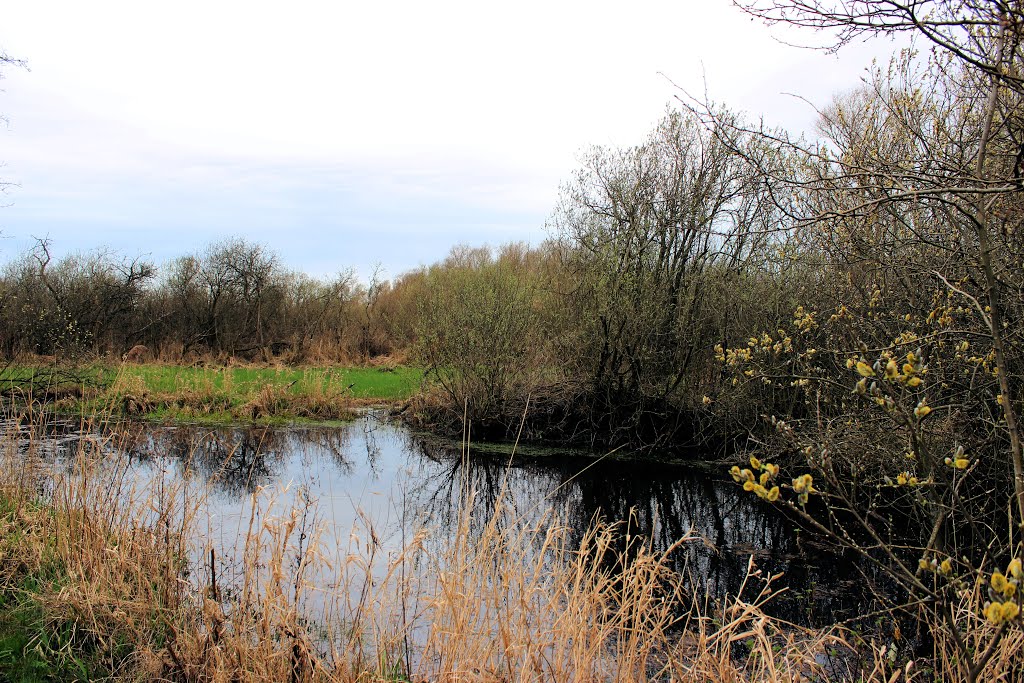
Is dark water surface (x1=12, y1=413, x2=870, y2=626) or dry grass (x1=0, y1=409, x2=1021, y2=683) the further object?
dark water surface (x1=12, y1=413, x2=870, y2=626)

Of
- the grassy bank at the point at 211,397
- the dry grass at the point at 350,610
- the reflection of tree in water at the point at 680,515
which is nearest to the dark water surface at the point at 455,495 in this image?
the reflection of tree in water at the point at 680,515

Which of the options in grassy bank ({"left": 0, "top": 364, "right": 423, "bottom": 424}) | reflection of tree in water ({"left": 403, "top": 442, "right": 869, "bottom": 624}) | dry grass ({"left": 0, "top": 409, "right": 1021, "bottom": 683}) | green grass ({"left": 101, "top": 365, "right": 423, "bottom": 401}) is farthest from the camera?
green grass ({"left": 101, "top": 365, "right": 423, "bottom": 401})

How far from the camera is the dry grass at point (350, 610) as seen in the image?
11.1ft

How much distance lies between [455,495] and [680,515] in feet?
9.19

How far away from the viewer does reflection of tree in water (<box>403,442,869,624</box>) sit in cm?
639

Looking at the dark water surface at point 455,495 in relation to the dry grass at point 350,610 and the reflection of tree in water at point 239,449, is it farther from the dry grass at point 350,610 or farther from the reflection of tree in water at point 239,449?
the dry grass at point 350,610

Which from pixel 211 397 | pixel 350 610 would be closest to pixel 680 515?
pixel 350 610

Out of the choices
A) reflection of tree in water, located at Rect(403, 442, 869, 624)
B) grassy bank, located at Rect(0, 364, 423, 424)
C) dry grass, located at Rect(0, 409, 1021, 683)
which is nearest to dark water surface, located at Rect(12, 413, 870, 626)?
reflection of tree in water, located at Rect(403, 442, 869, 624)

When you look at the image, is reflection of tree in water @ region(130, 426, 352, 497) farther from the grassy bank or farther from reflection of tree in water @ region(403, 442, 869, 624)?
reflection of tree in water @ region(403, 442, 869, 624)

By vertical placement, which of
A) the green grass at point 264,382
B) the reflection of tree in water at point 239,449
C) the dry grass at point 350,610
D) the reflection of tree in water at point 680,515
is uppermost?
the green grass at point 264,382

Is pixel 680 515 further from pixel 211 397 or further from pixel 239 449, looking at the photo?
pixel 211 397

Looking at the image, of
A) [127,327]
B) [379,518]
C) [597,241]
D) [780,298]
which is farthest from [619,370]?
[127,327]

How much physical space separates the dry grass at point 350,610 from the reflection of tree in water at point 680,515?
0.51 m

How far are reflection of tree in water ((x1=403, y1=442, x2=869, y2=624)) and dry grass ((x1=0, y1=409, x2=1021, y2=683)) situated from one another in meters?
0.51
